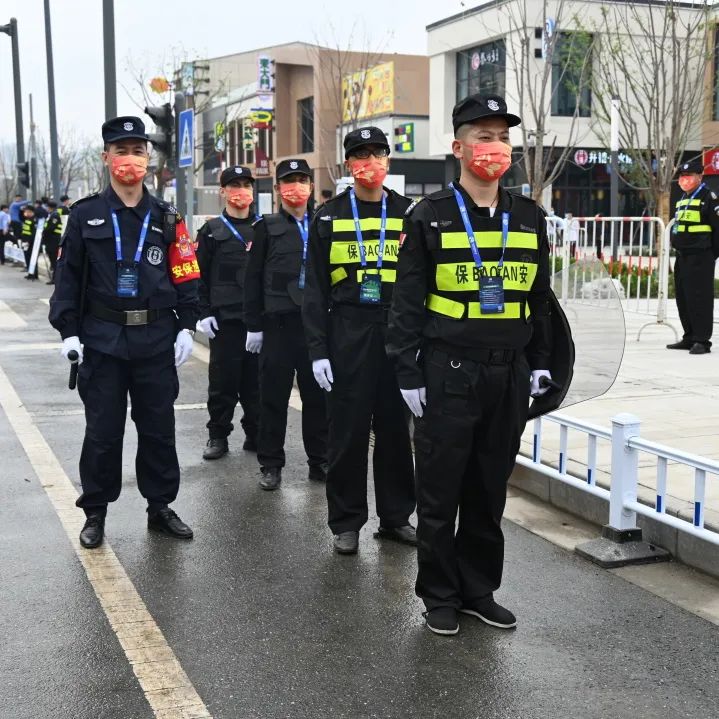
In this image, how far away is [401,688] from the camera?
377 centimetres

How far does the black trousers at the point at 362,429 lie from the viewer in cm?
534

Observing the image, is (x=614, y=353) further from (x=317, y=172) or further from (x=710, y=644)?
(x=317, y=172)

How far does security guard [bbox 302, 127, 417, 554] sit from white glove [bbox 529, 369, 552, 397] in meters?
1.04

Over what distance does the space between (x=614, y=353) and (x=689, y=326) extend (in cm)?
Result: 600

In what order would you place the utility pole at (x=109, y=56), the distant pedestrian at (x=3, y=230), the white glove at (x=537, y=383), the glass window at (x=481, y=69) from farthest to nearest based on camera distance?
the glass window at (x=481, y=69), the distant pedestrian at (x=3, y=230), the utility pole at (x=109, y=56), the white glove at (x=537, y=383)

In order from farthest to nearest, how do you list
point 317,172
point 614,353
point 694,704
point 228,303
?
point 317,172, point 228,303, point 614,353, point 694,704

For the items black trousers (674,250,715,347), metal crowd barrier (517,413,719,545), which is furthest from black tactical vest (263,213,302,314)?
black trousers (674,250,715,347)

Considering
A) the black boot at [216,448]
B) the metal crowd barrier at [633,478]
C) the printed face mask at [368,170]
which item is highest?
the printed face mask at [368,170]

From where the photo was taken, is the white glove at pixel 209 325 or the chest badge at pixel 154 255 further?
the white glove at pixel 209 325

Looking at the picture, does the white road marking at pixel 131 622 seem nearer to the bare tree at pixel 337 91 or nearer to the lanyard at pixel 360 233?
the lanyard at pixel 360 233

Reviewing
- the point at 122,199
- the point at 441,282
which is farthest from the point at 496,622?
the point at 122,199

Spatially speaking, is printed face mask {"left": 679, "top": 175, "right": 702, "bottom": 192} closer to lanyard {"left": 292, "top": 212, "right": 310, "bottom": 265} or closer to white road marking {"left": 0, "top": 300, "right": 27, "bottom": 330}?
lanyard {"left": 292, "top": 212, "right": 310, "bottom": 265}

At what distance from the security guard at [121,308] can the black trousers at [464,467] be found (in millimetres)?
1700

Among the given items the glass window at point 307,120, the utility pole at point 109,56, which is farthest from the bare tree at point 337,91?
the utility pole at point 109,56
